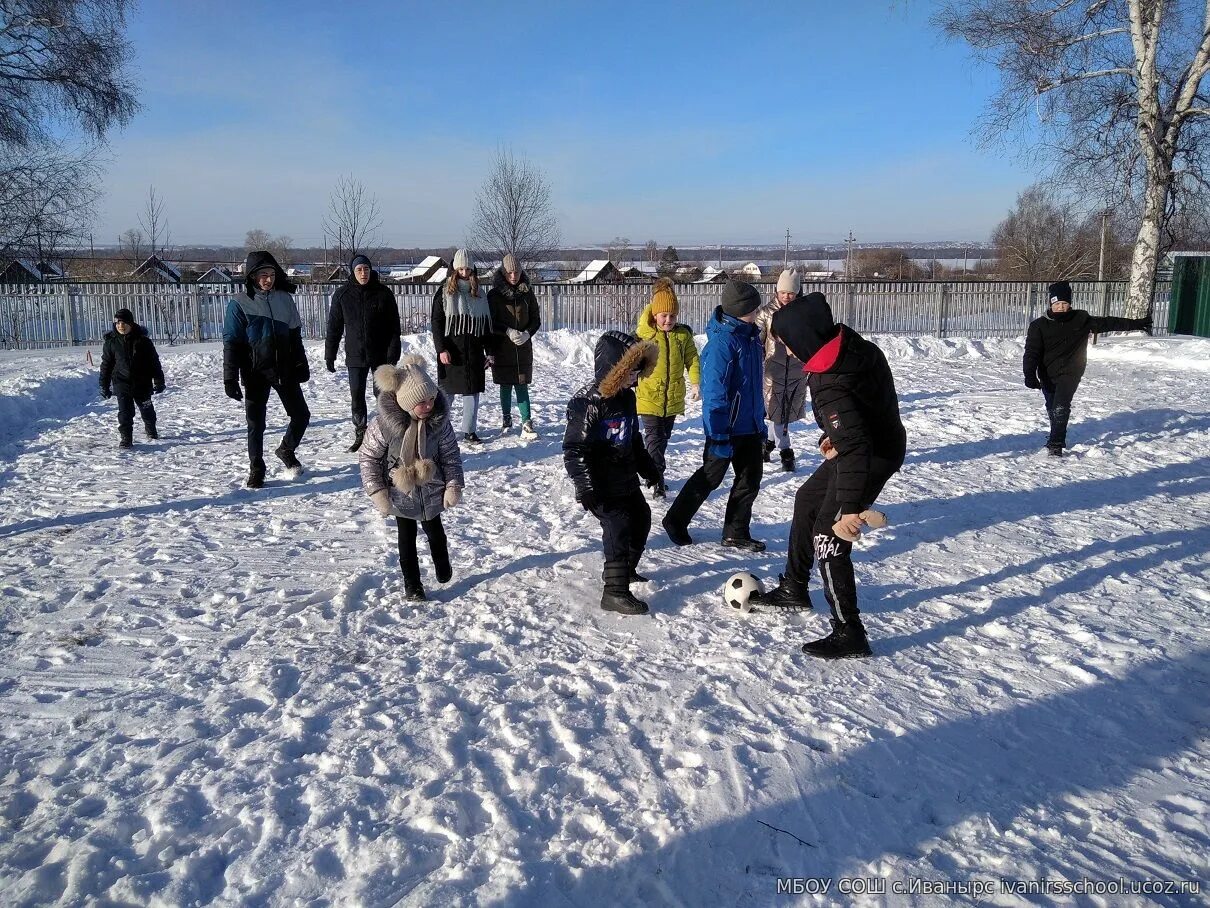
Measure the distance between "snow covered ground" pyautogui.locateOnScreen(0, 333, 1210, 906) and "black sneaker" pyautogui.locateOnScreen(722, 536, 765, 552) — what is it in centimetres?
12

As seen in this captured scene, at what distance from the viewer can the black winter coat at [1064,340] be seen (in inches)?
322

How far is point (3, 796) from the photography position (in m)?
3.02

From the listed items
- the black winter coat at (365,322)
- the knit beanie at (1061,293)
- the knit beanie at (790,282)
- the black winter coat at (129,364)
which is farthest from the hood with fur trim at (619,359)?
the black winter coat at (129,364)

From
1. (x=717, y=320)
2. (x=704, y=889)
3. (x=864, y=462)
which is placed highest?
(x=717, y=320)

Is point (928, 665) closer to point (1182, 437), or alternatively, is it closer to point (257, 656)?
point (257, 656)

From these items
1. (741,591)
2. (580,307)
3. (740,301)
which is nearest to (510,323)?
(740,301)

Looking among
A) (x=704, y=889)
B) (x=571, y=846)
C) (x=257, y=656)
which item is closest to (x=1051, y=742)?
(x=704, y=889)

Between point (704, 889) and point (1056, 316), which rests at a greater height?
point (1056, 316)

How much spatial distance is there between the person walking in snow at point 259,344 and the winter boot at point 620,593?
3807 mm

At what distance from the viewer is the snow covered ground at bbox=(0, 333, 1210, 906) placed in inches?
108

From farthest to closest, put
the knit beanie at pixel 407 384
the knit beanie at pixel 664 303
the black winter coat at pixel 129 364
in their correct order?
Answer: the black winter coat at pixel 129 364
the knit beanie at pixel 664 303
the knit beanie at pixel 407 384

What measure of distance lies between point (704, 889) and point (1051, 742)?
5.93 ft

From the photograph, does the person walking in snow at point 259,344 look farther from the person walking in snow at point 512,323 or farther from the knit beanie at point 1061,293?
the knit beanie at point 1061,293

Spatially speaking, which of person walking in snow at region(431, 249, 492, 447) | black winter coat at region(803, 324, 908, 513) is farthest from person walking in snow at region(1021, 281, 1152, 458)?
person walking in snow at region(431, 249, 492, 447)
